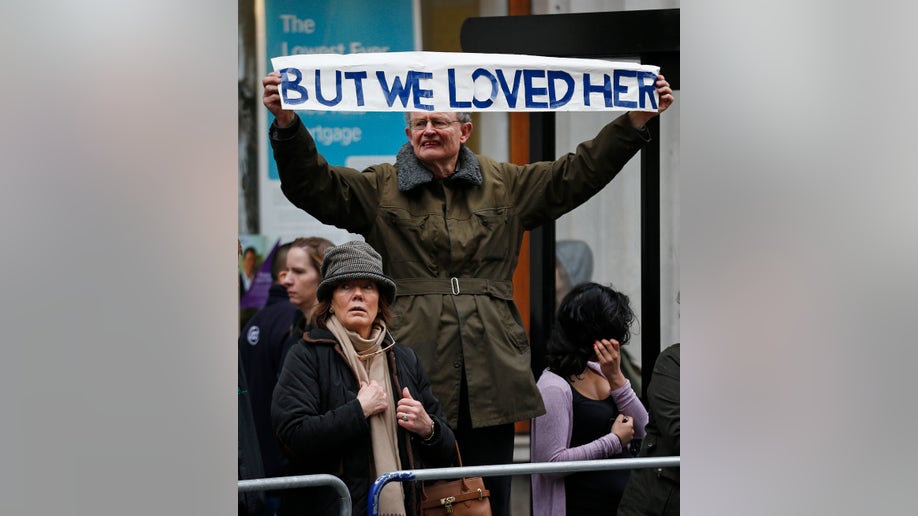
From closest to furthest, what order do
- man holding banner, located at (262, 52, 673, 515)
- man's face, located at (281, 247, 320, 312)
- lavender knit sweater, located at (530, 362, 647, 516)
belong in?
man holding banner, located at (262, 52, 673, 515) < lavender knit sweater, located at (530, 362, 647, 516) < man's face, located at (281, 247, 320, 312)

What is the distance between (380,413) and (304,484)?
337mm

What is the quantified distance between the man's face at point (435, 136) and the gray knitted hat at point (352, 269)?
418 millimetres

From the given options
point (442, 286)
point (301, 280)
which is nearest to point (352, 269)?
point (442, 286)

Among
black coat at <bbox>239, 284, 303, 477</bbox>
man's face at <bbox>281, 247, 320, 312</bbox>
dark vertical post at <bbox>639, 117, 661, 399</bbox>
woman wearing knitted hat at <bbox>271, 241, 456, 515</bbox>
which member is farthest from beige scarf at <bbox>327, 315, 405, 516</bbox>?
man's face at <bbox>281, 247, 320, 312</bbox>

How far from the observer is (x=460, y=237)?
4316mm

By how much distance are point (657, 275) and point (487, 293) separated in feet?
4.03

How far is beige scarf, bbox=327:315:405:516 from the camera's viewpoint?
388 cm

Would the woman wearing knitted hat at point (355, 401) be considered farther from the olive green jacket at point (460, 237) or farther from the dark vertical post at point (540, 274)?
the dark vertical post at point (540, 274)

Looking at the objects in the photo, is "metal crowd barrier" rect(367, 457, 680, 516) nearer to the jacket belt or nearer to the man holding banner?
the man holding banner

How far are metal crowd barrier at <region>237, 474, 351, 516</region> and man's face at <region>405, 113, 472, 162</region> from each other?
3.97 feet

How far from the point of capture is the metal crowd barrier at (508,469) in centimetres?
385
